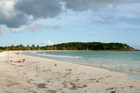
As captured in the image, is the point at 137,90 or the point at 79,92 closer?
the point at 79,92

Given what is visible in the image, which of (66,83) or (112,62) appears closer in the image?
(66,83)

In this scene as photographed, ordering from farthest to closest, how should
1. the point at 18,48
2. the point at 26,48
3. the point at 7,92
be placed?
the point at 26,48
the point at 18,48
the point at 7,92

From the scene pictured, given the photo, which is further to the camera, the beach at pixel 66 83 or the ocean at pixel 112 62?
the ocean at pixel 112 62

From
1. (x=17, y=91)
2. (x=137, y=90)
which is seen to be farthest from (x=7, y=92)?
(x=137, y=90)

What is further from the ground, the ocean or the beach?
the beach

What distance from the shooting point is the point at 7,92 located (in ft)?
18.5

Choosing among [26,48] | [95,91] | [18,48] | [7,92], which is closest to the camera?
[7,92]

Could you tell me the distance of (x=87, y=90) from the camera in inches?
242

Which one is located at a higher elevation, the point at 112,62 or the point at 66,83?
the point at 66,83

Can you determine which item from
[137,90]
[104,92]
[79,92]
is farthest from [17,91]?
Result: [137,90]

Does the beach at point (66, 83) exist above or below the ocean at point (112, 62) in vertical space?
above

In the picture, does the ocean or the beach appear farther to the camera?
the ocean

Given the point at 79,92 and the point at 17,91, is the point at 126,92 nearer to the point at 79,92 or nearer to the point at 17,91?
the point at 79,92

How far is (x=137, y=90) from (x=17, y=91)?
5.74m
